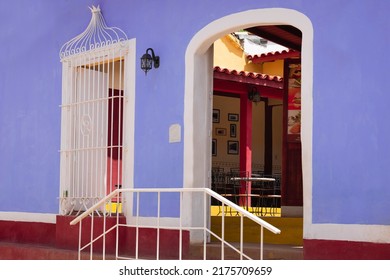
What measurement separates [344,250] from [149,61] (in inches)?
131

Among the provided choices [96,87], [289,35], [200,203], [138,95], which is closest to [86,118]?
[96,87]

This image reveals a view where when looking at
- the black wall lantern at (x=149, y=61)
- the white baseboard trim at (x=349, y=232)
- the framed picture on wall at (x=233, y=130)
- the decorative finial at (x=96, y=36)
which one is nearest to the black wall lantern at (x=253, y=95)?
the framed picture on wall at (x=233, y=130)

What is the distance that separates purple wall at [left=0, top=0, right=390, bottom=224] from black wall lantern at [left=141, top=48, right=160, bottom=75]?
9 cm

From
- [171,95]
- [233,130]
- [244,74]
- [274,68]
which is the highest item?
[274,68]

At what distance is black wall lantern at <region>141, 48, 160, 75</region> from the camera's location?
8.38m

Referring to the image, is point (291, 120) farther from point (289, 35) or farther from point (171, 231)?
point (171, 231)

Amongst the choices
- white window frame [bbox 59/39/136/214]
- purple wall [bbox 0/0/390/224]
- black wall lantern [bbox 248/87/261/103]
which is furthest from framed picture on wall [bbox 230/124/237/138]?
white window frame [bbox 59/39/136/214]

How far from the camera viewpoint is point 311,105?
6832mm

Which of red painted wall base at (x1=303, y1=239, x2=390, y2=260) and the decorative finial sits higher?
the decorative finial

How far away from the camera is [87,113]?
923 centimetres

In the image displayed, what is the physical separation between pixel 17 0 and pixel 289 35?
4.07m

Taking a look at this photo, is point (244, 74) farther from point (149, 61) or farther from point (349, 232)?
point (349, 232)

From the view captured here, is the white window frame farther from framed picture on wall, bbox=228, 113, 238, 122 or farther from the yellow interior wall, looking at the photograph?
framed picture on wall, bbox=228, 113, 238, 122

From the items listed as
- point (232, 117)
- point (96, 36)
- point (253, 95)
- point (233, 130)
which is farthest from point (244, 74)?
point (233, 130)
